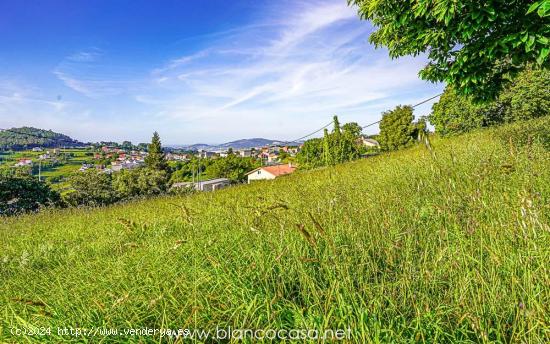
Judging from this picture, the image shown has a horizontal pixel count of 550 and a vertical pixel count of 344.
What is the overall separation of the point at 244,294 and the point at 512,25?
20.7 ft

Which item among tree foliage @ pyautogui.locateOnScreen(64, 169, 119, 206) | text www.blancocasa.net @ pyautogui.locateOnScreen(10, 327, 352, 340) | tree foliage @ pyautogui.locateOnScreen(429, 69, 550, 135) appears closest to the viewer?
text www.blancocasa.net @ pyautogui.locateOnScreen(10, 327, 352, 340)

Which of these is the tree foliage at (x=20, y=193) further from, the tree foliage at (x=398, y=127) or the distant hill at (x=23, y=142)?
the distant hill at (x=23, y=142)

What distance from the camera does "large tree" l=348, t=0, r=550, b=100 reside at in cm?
434

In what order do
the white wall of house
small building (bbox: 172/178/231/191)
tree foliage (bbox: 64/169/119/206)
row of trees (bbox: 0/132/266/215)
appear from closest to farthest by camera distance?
small building (bbox: 172/178/231/191) < row of trees (bbox: 0/132/266/215) < tree foliage (bbox: 64/169/119/206) < the white wall of house

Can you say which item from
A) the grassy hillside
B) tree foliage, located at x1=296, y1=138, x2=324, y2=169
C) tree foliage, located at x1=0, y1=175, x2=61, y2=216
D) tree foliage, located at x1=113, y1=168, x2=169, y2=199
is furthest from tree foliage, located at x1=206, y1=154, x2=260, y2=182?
the grassy hillside

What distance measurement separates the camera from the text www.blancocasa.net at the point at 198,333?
4.80 ft

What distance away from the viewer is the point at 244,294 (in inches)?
76.0

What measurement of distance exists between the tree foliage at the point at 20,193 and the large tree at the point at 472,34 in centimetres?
3009

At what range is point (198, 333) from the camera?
5.41ft

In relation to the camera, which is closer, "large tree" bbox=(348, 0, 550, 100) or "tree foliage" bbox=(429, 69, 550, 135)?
"large tree" bbox=(348, 0, 550, 100)

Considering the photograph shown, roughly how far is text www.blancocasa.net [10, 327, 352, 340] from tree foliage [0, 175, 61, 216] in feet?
96.1

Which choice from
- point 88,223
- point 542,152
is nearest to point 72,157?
point 88,223

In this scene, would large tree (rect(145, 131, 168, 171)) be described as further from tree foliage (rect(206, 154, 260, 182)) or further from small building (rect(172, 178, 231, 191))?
tree foliage (rect(206, 154, 260, 182))

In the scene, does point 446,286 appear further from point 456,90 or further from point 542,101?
point 542,101
